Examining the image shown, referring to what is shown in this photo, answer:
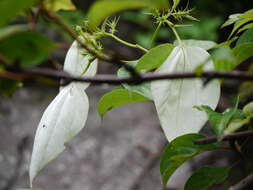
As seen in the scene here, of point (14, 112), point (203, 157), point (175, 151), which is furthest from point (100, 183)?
point (175, 151)

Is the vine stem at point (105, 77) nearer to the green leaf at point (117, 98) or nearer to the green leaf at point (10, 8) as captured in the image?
the green leaf at point (10, 8)

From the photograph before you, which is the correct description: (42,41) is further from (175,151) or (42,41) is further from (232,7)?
(232,7)

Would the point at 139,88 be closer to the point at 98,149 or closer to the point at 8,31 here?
the point at 8,31

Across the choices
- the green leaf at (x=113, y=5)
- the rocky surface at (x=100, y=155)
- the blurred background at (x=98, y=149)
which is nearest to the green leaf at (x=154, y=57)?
the green leaf at (x=113, y=5)

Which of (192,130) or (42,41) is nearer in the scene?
(42,41)

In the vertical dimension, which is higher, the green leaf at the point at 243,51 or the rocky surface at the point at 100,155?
the green leaf at the point at 243,51

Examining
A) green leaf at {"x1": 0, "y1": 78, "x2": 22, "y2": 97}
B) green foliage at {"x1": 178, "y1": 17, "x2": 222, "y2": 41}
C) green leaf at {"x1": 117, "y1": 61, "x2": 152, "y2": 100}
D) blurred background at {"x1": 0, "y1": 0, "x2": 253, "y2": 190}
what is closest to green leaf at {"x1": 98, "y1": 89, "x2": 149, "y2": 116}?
green leaf at {"x1": 117, "y1": 61, "x2": 152, "y2": 100}

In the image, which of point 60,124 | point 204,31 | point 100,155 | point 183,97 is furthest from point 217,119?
point 204,31

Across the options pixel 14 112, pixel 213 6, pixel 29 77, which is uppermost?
pixel 29 77
